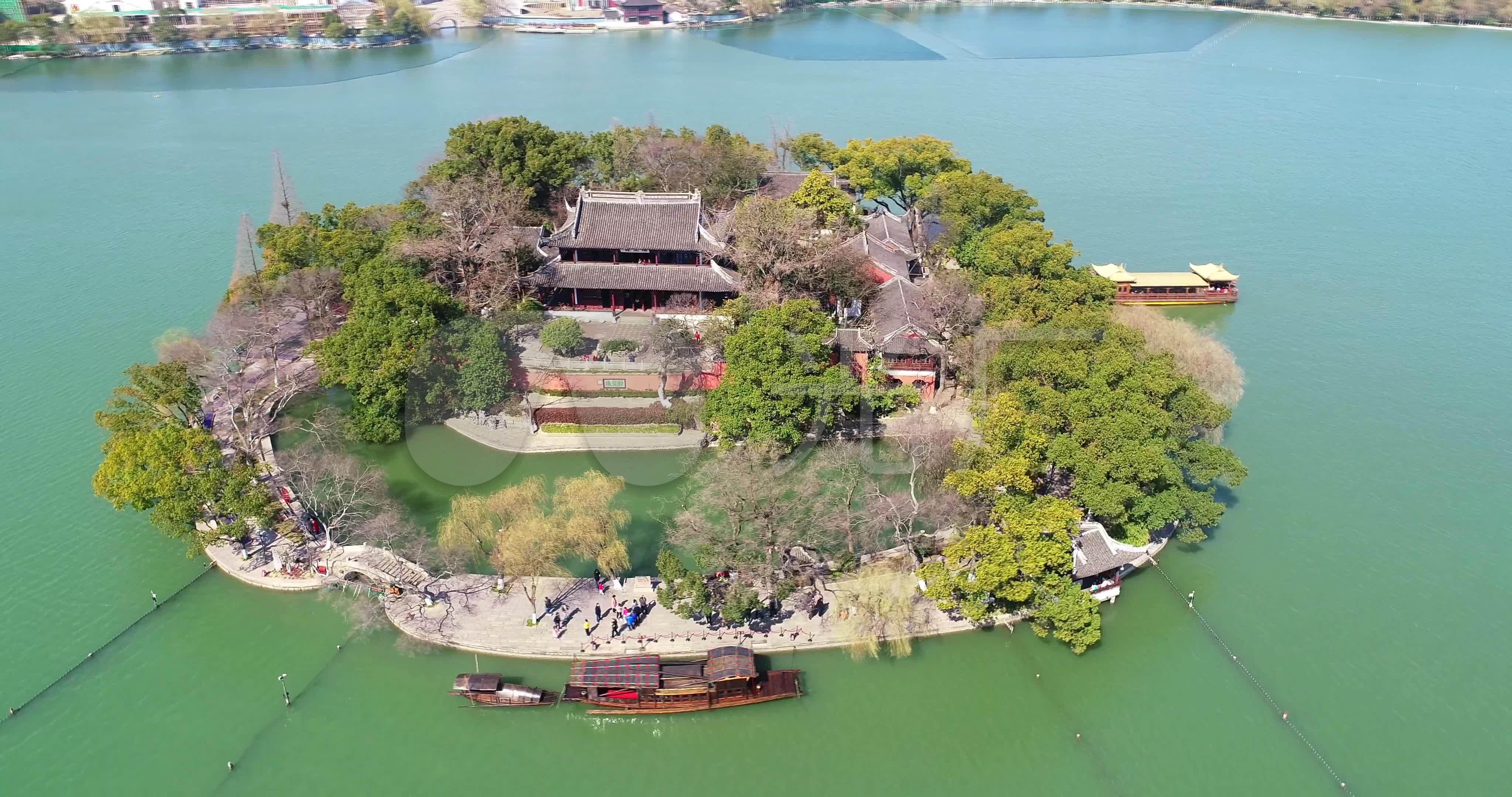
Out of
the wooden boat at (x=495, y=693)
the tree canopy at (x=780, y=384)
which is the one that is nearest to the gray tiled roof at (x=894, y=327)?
the tree canopy at (x=780, y=384)

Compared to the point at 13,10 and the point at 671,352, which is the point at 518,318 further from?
the point at 13,10

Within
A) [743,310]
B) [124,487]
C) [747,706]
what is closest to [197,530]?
[124,487]

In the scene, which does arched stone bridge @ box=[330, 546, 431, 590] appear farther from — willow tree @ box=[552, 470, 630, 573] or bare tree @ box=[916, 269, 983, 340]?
bare tree @ box=[916, 269, 983, 340]

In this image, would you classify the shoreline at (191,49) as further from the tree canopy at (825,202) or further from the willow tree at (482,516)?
the willow tree at (482,516)

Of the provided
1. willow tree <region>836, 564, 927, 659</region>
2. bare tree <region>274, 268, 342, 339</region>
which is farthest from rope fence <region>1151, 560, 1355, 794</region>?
bare tree <region>274, 268, 342, 339</region>

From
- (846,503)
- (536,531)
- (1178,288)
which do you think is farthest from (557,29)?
(846,503)
